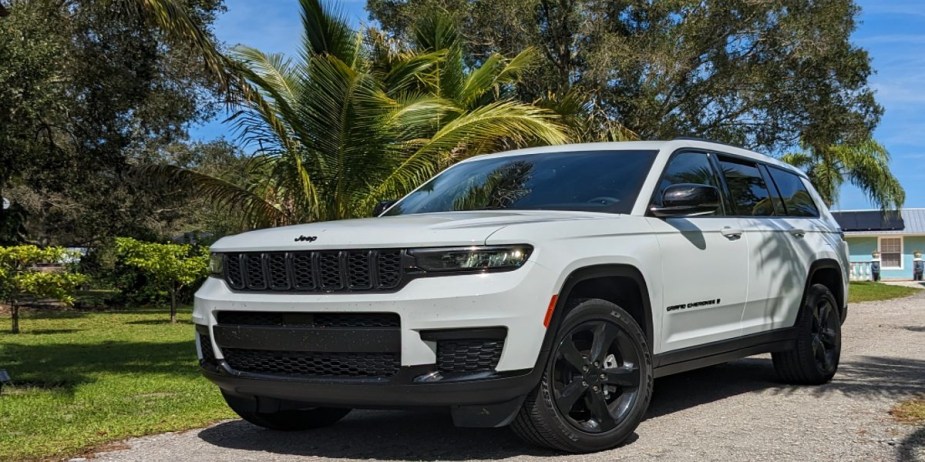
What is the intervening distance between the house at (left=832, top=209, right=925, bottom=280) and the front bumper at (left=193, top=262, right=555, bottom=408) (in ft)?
154

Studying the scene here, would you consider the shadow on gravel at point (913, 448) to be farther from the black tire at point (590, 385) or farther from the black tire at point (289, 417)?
the black tire at point (289, 417)

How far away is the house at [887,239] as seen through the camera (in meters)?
47.2

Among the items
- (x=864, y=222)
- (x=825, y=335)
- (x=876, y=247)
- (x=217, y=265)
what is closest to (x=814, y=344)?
(x=825, y=335)

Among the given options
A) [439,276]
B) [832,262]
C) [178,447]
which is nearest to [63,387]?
[178,447]

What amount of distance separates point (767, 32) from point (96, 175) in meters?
17.3

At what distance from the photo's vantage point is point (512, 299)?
13.8 feet

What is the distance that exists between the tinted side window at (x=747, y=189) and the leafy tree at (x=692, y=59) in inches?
588

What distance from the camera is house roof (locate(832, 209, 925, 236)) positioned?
47.0 m

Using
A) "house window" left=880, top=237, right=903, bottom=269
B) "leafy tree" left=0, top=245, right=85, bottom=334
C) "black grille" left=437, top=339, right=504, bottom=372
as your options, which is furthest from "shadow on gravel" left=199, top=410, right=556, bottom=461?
"house window" left=880, top=237, right=903, bottom=269

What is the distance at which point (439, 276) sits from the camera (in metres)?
4.25

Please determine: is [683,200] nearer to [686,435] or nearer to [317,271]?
[686,435]

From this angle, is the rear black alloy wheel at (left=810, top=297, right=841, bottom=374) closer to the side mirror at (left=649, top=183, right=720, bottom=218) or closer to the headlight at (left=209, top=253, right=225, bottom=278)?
the side mirror at (left=649, top=183, right=720, bottom=218)

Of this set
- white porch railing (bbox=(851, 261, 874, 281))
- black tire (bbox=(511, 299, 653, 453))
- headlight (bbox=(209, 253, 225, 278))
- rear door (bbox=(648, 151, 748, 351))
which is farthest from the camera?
white porch railing (bbox=(851, 261, 874, 281))

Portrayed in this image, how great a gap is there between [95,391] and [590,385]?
517 cm
